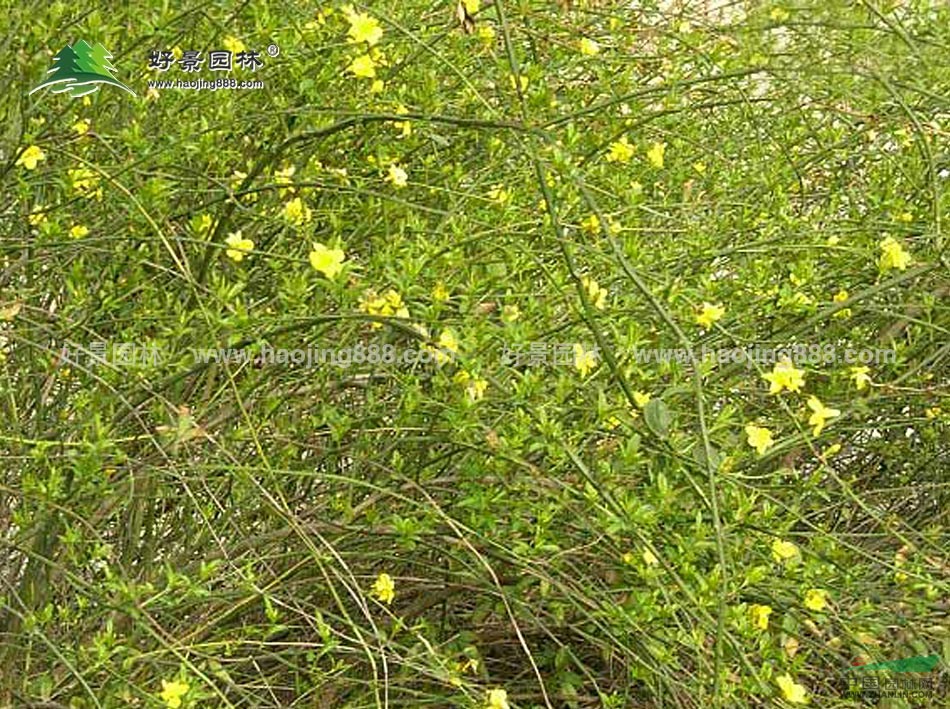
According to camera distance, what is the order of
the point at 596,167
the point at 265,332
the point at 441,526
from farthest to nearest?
the point at 596,167, the point at 441,526, the point at 265,332

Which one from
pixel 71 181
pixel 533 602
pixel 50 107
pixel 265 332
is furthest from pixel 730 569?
pixel 50 107

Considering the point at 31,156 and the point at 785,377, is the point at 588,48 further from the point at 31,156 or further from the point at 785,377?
the point at 31,156

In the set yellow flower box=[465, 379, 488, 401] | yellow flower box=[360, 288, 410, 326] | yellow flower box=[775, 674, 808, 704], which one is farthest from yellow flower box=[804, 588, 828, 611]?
yellow flower box=[360, 288, 410, 326]

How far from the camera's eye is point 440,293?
1852mm

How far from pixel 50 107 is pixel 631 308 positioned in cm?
96

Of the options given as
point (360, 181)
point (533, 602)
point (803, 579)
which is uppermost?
point (360, 181)

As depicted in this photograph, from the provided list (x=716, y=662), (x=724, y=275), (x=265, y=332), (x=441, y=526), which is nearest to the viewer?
(x=716, y=662)

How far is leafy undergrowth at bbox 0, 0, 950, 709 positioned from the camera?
1.83m

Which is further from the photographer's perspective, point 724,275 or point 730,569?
point 724,275

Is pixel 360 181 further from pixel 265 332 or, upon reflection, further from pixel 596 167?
pixel 596 167

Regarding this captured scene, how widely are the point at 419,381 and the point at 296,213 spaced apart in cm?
31

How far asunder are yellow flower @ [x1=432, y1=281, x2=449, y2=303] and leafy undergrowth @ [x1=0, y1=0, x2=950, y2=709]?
0.10 feet

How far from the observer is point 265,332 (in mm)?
1869

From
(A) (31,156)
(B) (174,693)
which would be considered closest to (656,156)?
(A) (31,156)
